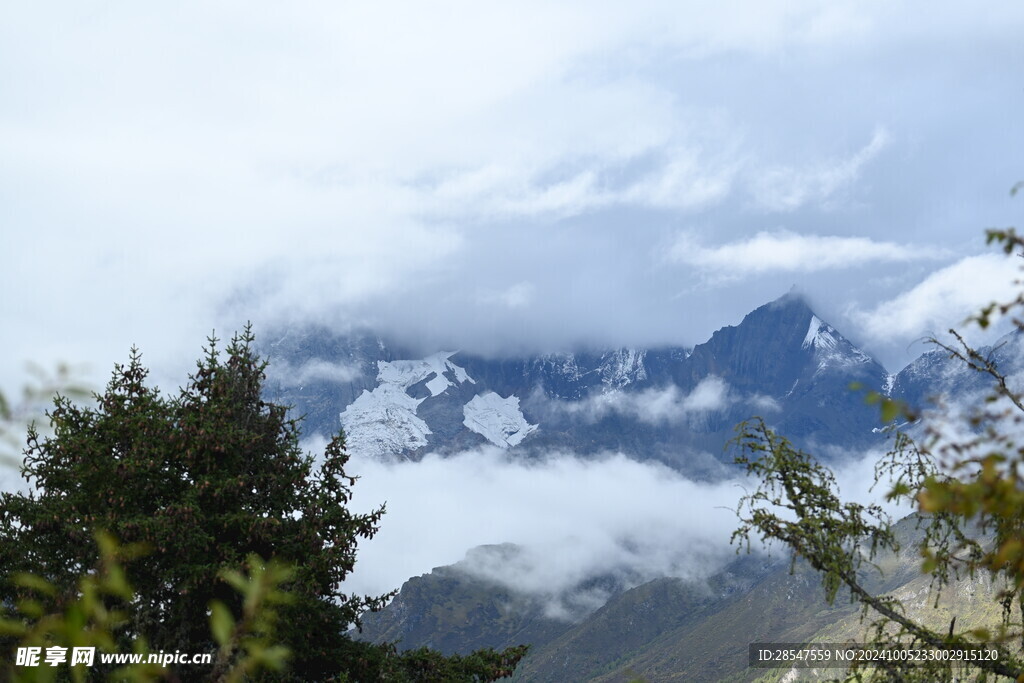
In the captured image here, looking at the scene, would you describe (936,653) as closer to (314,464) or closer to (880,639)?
(880,639)

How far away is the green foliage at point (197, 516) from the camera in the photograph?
20.3 meters

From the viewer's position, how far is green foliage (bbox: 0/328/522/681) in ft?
66.6

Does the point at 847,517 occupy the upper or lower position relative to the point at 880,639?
upper

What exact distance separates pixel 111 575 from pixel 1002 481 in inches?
172

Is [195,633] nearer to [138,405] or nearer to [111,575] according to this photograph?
[138,405]

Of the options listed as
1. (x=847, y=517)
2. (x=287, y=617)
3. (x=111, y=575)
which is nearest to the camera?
(x=111, y=575)

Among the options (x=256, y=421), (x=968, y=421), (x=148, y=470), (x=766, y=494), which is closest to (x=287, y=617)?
(x=148, y=470)

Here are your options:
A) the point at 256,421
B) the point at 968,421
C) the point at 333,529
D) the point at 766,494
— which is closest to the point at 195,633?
the point at 333,529

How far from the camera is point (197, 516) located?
2039cm

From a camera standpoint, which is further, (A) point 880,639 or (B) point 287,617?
(B) point 287,617

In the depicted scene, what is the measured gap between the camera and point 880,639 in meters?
11.7

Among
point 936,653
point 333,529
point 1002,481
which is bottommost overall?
point 936,653

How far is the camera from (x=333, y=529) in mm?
23250

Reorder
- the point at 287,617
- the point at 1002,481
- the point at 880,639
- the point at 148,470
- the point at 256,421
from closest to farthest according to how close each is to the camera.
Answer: the point at 1002,481 → the point at 880,639 → the point at 287,617 → the point at 148,470 → the point at 256,421
